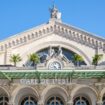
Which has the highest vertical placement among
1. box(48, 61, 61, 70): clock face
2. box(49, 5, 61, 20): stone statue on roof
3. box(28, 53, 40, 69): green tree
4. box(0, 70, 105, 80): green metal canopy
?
box(49, 5, 61, 20): stone statue on roof

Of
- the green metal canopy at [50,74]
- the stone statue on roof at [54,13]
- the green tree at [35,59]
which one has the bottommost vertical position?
the green metal canopy at [50,74]

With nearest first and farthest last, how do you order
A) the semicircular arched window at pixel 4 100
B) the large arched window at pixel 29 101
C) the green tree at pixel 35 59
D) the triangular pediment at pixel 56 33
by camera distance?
the semicircular arched window at pixel 4 100 < the large arched window at pixel 29 101 < the green tree at pixel 35 59 < the triangular pediment at pixel 56 33

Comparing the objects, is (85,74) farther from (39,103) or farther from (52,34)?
(52,34)

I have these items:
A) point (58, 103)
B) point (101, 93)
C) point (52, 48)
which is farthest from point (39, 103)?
point (52, 48)

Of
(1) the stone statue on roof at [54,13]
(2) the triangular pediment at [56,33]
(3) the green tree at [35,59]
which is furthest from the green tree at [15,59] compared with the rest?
(1) the stone statue on roof at [54,13]

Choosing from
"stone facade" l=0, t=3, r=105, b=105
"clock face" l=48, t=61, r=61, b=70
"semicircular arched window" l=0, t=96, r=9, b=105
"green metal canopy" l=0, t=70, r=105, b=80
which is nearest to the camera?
"green metal canopy" l=0, t=70, r=105, b=80

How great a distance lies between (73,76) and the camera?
165 feet

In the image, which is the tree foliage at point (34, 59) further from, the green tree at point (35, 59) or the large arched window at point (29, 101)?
the large arched window at point (29, 101)

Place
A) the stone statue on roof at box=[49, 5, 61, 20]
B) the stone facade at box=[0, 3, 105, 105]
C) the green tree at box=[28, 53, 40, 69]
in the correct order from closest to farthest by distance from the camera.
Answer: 1. the stone facade at box=[0, 3, 105, 105]
2. the green tree at box=[28, 53, 40, 69]
3. the stone statue on roof at box=[49, 5, 61, 20]

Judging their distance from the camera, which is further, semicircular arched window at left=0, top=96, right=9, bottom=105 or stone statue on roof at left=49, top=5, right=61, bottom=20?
stone statue on roof at left=49, top=5, right=61, bottom=20

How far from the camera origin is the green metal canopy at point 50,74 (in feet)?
163

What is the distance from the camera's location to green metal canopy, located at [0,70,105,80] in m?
49.8

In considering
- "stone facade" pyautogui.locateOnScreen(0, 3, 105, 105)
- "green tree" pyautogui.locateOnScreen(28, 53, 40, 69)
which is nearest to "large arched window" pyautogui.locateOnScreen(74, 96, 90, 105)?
"stone facade" pyautogui.locateOnScreen(0, 3, 105, 105)

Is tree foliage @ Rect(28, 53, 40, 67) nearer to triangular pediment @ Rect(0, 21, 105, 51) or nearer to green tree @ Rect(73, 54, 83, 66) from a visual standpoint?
green tree @ Rect(73, 54, 83, 66)
